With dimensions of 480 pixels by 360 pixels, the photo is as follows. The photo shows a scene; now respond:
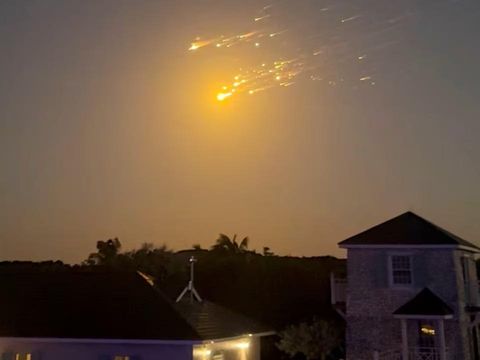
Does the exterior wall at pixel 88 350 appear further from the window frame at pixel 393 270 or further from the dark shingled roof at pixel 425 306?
the window frame at pixel 393 270

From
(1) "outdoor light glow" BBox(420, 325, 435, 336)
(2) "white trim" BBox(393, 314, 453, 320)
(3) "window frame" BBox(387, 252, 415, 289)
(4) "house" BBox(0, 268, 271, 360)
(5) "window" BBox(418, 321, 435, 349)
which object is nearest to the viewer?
(4) "house" BBox(0, 268, 271, 360)

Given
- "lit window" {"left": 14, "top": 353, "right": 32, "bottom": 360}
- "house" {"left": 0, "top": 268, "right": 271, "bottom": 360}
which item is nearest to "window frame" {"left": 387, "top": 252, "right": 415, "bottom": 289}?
"house" {"left": 0, "top": 268, "right": 271, "bottom": 360}

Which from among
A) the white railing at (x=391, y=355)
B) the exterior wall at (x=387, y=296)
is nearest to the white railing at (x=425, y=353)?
the exterior wall at (x=387, y=296)

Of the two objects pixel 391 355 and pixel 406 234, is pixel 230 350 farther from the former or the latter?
pixel 406 234

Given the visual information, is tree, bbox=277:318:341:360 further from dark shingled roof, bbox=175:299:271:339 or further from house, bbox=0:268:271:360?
house, bbox=0:268:271:360

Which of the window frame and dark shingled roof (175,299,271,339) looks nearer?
dark shingled roof (175,299,271,339)

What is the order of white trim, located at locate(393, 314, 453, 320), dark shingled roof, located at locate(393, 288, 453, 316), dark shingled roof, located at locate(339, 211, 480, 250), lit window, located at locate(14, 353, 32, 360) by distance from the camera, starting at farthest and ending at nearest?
dark shingled roof, located at locate(339, 211, 480, 250) < dark shingled roof, located at locate(393, 288, 453, 316) < white trim, located at locate(393, 314, 453, 320) < lit window, located at locate(14, 353, 32, 360)

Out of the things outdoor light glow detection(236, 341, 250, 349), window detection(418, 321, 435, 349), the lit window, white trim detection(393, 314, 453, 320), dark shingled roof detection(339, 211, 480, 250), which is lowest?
the lit window

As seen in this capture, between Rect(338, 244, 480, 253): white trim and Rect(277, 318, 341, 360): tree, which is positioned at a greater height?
Rect(338, 244, 480, 253): white trim
